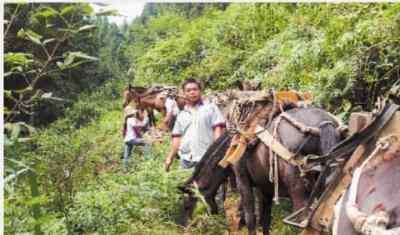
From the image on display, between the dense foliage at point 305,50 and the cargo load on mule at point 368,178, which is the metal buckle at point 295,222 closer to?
the cargo load on mule at point 368,178

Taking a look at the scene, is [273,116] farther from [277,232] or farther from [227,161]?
[277,232]

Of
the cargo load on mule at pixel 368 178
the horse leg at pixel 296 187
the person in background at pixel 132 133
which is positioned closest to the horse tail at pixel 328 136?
the horse leg at pixel 296 187

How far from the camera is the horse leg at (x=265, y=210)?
6.18 meters

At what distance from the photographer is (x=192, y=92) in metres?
6.49

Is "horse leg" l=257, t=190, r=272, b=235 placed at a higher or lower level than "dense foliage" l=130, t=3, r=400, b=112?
lower

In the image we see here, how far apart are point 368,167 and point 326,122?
182 centimetres

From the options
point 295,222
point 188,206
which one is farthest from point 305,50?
point 295,222

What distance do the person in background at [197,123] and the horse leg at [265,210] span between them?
743 millimetres

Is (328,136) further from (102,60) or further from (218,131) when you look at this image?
(102,60)

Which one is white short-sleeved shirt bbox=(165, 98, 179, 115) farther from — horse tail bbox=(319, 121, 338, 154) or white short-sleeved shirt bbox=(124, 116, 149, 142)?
horse tail bbox=(319, 121, 338, 154)

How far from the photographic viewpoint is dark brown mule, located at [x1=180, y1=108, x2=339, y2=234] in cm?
505

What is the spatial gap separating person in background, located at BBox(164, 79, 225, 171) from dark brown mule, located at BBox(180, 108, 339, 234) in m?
0.23

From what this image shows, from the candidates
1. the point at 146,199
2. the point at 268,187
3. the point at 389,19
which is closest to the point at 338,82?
the point at 389,19

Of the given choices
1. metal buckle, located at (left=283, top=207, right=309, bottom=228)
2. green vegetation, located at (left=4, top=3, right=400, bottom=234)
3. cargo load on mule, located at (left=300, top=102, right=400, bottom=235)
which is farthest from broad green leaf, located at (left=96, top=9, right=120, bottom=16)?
metal buckle, located at (left=283, top=207, right=309, bottom=228)
